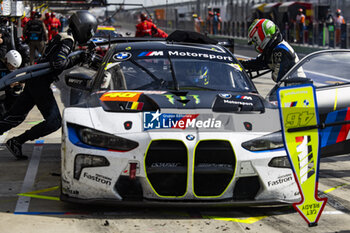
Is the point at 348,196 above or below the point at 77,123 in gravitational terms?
below

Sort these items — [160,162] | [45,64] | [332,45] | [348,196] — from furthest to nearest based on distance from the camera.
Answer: [332,45] → [45,64] → [348,196] → [160,162]

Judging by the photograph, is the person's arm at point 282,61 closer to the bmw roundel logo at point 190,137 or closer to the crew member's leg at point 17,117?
the crew member's leg at point 17,117

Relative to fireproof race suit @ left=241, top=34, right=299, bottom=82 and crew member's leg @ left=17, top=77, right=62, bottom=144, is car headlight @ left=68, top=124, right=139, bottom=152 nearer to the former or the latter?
crew member's leg @ left=17, top=77, right=62, bottom=144

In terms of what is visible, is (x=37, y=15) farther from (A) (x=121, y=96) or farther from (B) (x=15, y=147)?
(A) (x=121, y=96)

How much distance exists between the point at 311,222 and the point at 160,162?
1213mm

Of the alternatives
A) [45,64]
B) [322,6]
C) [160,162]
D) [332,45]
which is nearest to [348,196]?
[160,162]

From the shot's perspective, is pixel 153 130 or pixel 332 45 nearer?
pixel 153 130

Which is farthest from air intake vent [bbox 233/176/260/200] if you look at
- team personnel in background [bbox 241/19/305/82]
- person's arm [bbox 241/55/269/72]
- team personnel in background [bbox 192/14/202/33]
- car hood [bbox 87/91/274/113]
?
team personnel in background [bbox 192/14/202/33]

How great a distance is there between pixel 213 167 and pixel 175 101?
0.88m

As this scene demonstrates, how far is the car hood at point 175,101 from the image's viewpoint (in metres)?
5.73

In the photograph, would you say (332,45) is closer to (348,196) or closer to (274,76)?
(274,76)

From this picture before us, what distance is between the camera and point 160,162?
5234 millimetres

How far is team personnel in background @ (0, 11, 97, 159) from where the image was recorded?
765 cm

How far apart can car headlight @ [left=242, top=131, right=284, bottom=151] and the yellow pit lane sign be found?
0.58 m
